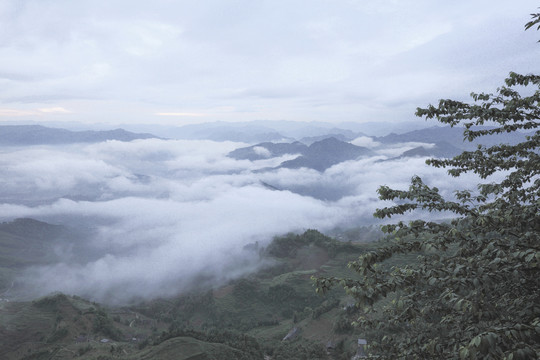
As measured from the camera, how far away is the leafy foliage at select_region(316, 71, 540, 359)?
5.66 metres

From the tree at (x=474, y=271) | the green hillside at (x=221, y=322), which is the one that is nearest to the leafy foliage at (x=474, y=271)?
the tree at (x=474, y=271)

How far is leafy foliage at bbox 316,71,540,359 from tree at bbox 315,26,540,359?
2cm

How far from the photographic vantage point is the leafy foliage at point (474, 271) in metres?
5.66

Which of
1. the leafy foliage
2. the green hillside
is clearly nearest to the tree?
the leafy foliage

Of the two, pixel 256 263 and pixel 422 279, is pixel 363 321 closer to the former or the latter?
pixel 422 279

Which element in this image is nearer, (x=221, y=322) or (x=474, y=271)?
(x=474, y=271)

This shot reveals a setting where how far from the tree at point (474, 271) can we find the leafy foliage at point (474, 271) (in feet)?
0.07

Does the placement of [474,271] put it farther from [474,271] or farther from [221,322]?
[221,322]

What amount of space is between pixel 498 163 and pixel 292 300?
11602cm

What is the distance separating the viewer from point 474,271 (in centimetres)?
661

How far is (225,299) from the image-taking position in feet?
400

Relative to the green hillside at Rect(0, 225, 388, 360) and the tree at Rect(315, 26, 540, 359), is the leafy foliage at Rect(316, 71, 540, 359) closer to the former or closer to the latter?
the tree at Rect(315, 26, 540, 359)

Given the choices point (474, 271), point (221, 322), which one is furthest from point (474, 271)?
point (221, 322)

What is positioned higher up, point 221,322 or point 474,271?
point 474,271
